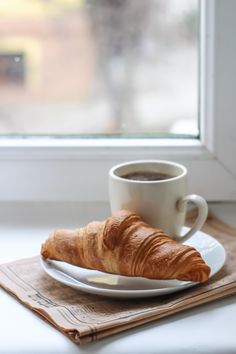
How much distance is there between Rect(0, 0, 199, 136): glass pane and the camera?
0.99 m

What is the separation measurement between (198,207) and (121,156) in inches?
8.7

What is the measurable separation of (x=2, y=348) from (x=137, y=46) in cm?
51

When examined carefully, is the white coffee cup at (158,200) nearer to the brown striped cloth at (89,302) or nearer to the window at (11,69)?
the brown striped cloth at (89,302)

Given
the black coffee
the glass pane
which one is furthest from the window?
the black coffee

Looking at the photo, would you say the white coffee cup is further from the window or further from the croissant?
the window

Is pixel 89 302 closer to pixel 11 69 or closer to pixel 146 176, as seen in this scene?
pixel 146 176

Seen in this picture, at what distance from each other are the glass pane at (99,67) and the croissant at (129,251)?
1.00 ft

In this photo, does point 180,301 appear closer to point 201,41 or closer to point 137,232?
point 137,232

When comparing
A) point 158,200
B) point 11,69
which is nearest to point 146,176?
point 158,200

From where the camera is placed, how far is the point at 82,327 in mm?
645

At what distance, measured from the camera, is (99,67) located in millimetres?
1018

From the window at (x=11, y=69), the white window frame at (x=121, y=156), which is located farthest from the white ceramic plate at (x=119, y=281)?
the window at (x=11, y=69)

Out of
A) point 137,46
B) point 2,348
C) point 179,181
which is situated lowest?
point 2,348

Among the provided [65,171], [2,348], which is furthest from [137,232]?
[65,171]
